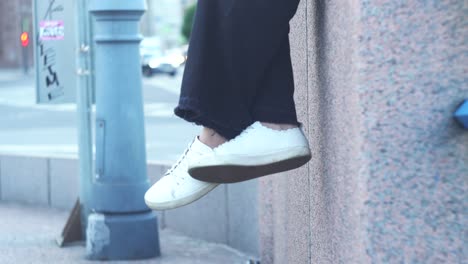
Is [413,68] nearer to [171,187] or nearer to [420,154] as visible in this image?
[420,154]

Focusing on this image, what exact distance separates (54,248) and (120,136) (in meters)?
0.78

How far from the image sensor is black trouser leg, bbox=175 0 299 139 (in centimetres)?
239

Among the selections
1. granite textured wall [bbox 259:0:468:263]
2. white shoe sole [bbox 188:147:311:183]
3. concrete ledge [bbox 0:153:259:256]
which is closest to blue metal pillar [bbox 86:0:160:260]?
concrete ledge [bbox 0:153:259:256]

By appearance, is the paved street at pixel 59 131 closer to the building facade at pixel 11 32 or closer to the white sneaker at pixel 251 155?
the white sneaker at pixel 251 155

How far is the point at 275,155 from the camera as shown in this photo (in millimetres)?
2445

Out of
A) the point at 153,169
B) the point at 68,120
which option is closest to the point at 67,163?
the point at 153,169

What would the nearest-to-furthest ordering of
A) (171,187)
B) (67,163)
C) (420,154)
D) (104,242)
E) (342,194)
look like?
(420,154) → (342,194) → (171,187) → (104,242) → (67,163)

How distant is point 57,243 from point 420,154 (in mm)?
4205

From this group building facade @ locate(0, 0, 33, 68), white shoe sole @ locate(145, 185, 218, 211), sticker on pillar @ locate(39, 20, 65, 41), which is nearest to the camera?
white shoe sole @ locate(145, 185, 218, 211)

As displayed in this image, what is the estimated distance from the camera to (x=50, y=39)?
6.49 metres

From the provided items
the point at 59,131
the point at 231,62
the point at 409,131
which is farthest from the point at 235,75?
the point at 59,131

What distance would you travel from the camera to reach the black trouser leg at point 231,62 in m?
2.39

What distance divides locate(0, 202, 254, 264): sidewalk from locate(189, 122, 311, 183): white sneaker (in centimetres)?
297

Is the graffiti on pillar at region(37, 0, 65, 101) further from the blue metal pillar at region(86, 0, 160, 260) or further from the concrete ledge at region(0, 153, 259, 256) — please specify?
the blue metal pillar at region(86, 0, 160, 260)
